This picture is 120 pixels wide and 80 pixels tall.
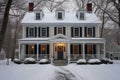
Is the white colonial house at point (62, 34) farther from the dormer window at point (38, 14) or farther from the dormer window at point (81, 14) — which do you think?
the dormer window at point (81, 14)

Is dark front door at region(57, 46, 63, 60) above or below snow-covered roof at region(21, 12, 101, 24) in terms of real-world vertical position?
below

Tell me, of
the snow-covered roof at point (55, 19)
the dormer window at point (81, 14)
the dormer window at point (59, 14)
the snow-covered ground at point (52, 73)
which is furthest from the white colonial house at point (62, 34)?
the snow-covered ground at point (52, 73)

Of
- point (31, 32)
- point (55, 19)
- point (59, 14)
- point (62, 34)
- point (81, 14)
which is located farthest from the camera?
point (81, 14)

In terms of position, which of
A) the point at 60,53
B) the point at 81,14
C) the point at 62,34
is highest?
the point at 81,14

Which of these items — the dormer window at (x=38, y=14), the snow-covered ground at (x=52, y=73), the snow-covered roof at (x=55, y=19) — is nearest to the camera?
the snow-covered ground at (x=52, y=73)

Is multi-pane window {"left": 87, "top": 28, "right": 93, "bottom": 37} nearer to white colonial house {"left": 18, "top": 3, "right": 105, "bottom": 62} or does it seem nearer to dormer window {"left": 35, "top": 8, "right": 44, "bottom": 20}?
white colonial house {"left": 18, "top": 3, "right": 105, "bottom": 62}

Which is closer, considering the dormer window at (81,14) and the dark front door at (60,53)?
the dark front door at (60,53)

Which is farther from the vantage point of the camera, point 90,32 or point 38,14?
point 38,14

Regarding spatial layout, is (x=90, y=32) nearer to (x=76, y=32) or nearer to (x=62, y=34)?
(x=76, y=32)

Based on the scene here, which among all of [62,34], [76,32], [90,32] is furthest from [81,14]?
[62,34]

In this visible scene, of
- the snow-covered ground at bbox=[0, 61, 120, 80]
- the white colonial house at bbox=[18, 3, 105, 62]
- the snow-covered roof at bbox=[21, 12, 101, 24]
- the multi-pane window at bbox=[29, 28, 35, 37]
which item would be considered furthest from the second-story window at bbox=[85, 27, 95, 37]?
the snow-covered ground at bbox=[0, 61, 120, 80]

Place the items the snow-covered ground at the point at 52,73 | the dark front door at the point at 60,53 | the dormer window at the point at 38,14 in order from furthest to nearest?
1. the dormer window at the point at 38,14
2. the dark front door at the point at 60,53
3. the snow-covered ground at the point at 52,73

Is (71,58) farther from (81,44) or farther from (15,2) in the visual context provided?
(15,2)

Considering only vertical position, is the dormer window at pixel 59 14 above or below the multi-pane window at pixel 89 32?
above
